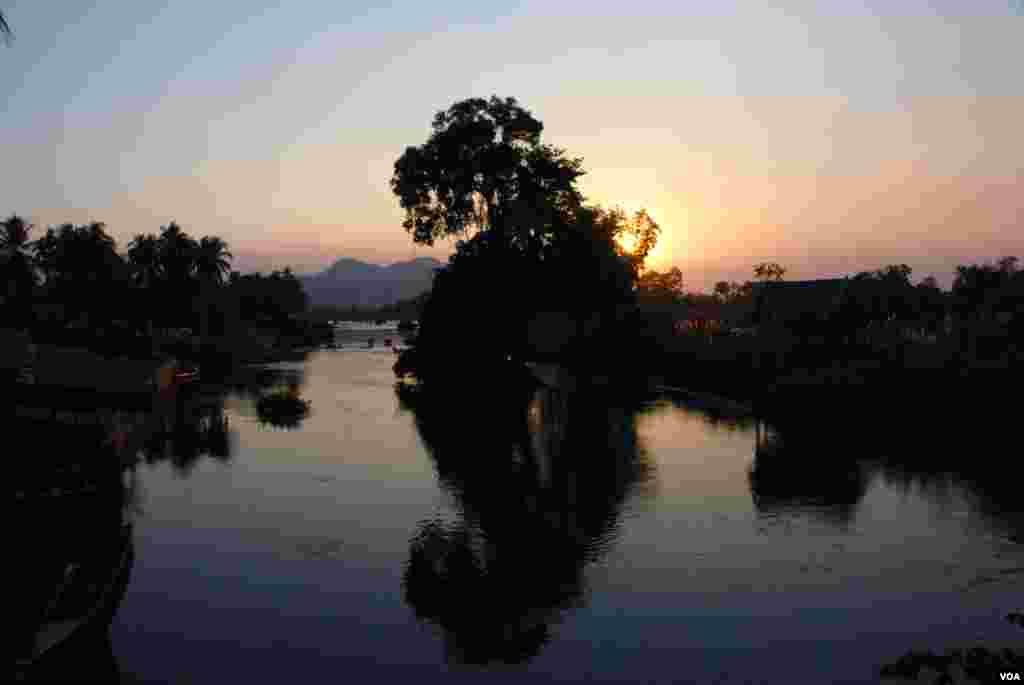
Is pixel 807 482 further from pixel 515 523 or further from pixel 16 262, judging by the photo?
pixel 16 262

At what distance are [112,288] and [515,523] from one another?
80.8m

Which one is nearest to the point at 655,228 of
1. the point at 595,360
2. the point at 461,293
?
the point at 595,360

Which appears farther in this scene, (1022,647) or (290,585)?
(290,585)

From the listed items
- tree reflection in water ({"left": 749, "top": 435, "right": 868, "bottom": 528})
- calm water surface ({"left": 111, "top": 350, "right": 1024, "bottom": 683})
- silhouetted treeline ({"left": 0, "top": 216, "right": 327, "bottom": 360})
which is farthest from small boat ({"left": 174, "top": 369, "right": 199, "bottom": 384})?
tree reflection in water ({"left": 749, "top": 435, "right": 868, "bottom": 528})

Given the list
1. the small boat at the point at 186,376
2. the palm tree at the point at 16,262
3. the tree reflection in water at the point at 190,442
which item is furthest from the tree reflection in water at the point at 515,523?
the palm tree at the point at 16,262

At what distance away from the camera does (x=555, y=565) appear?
26766 millimetres

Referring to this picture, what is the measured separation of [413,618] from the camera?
22.7 meters

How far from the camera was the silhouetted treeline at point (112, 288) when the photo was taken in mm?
80500

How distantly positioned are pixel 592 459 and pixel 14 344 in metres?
32.2

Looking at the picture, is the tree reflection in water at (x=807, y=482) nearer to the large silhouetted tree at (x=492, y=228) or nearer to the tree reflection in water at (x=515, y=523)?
the tree reflection in water at (x=515, y=523)

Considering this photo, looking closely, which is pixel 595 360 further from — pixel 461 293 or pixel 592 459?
pixel 592 459

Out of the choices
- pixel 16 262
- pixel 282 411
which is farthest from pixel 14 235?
pixel 282 411

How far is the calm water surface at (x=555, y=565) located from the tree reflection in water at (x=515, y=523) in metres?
0.11

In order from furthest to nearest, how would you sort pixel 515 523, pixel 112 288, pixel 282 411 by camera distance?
pixel 112 288
pixel 282 411
pixel 515 523
